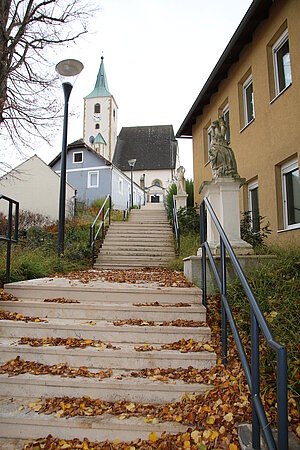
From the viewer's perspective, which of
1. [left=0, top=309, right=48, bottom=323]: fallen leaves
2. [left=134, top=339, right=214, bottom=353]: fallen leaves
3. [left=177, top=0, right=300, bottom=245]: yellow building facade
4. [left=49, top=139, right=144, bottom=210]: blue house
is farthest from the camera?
[left=49, top=139, right=144, bottom=210]: blue house

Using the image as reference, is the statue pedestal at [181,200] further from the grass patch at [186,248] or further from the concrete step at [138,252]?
the concrete step at [138,252]

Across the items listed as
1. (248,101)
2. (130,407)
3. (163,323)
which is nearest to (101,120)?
(248,101)

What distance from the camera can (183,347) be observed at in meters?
2.91

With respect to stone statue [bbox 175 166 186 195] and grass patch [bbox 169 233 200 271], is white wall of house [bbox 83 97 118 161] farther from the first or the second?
grass patch [bbox 169 233 200 271]

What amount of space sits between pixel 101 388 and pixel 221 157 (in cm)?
390

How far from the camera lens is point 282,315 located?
9.78ft

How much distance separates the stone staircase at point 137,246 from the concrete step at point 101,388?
5838 mm

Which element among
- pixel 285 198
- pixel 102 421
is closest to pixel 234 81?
pixel 285 198

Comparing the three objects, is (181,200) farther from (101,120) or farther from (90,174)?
(101,120)

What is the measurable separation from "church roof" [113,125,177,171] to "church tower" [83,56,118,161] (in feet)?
5.09

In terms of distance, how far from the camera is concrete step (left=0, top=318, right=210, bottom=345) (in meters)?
3.05

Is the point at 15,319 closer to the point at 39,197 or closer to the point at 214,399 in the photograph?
the point at 214,399

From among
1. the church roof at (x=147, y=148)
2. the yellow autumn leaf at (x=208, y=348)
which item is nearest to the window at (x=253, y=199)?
the yellow autumn leaf at (x=208, y=348)

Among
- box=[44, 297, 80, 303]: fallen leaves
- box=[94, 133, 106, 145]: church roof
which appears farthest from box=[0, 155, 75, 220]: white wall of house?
box=[94, 133, 106, 145]: church roof
